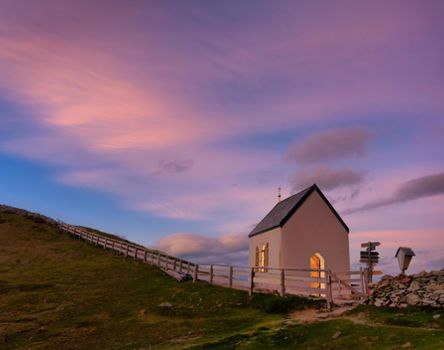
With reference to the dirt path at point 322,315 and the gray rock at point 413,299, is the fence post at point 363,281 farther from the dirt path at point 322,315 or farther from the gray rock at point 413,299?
the gray rock at point 413,299

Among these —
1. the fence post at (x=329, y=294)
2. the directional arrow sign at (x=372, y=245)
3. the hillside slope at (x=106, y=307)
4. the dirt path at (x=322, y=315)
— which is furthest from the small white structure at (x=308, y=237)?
the dirt path at (x=322, y=315)

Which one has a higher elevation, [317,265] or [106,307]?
[317,265]

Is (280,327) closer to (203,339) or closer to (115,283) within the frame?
(203,339)

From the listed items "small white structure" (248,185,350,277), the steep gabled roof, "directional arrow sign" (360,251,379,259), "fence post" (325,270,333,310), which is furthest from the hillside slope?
"directional arrow sign" (360,251,379,259)

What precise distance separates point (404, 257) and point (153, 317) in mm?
11966

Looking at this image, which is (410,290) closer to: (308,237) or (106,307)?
(308,237)

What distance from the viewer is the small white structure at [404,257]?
17094 millimetres

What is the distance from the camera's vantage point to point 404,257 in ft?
56.0

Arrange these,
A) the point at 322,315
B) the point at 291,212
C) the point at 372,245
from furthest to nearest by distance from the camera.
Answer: the point at 291,212 → the point at 372,245 → the point at 322,315

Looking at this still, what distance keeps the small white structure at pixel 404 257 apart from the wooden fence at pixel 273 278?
11.8ft

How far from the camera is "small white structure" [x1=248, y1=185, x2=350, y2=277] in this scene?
2723 cm

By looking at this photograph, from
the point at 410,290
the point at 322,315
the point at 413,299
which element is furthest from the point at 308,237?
the point at 413,299

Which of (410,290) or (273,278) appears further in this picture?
(273,278)

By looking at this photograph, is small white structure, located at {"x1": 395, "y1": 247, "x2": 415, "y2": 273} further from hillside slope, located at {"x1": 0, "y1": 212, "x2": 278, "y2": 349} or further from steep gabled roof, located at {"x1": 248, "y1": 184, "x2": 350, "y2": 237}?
steep gabled roof, located at {"x1": 248, "y1": 184, "x2": 350, "y2": 237}
